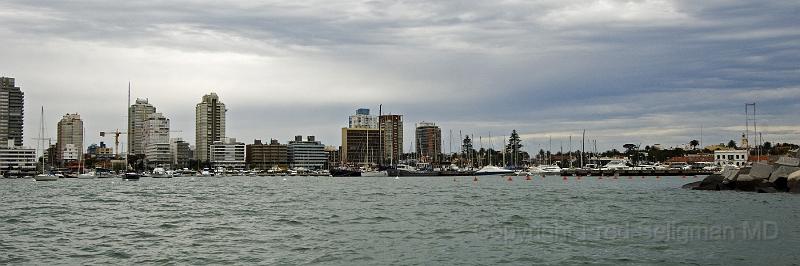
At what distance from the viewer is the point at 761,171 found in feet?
236

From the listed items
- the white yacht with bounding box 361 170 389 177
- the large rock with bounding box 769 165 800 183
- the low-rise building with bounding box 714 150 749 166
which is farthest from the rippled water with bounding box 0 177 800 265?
the low-rise building with bounding box 714 150 749 166

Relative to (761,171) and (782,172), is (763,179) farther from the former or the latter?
(782,172)

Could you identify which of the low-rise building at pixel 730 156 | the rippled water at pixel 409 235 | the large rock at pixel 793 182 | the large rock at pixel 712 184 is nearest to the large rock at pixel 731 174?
the large rock at pixel 712 184

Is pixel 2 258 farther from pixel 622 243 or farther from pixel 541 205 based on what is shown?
pixel 541 205

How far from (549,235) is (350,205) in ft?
79.7

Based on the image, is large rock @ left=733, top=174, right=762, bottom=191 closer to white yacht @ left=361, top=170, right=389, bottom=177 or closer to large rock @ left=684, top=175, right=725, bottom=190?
large rock @ left=684, top=175, right=725, bottom=190

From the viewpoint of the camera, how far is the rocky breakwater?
2571 inches

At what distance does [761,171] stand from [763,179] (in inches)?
85.6

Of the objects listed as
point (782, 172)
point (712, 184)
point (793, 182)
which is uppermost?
point (782, 172)

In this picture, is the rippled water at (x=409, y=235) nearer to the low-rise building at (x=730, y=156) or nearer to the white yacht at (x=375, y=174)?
the white yacht at (x=375, y=174)

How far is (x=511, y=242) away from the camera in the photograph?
2786 centimetres

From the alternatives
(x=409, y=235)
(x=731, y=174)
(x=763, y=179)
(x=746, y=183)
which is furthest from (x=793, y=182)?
(x=409, y=235)

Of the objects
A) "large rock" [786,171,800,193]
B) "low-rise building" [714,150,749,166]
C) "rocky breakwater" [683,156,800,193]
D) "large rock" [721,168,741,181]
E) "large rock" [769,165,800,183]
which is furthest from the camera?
"low-rise building" [714,150,749,166]

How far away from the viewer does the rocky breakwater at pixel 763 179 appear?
6531cm
